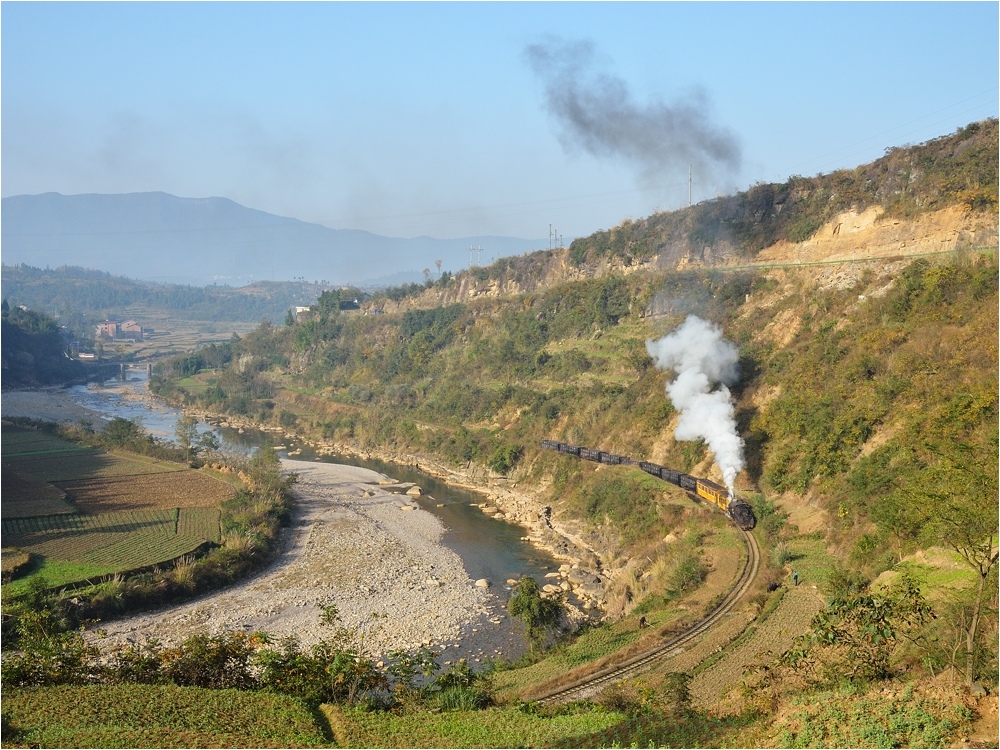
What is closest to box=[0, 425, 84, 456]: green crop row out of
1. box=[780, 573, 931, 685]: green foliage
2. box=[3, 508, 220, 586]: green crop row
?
box=[3, 508, 220, 586]: green crop row

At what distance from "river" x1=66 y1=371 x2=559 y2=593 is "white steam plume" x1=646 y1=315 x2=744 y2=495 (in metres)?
6.60

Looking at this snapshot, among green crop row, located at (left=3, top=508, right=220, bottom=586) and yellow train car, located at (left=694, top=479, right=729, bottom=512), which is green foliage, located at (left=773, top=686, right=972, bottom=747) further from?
green crop row, located at (left=3, top=508, right=220, bottom=586)

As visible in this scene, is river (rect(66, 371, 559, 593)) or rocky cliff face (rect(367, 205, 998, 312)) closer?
river (rect(66, 371, 559, 593))

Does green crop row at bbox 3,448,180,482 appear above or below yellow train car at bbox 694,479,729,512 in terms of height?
below

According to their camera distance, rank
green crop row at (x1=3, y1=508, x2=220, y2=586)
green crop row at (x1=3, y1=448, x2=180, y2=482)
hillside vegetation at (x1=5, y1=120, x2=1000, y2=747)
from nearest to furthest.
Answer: hillside vegetation at (x1=5, y1=120, x2=1000, y2=747)
green crop row at (x1=3, y1=508, x2=220, y2=586)
green crop row at (x1=3, y1=448, x2=180, y2=482)

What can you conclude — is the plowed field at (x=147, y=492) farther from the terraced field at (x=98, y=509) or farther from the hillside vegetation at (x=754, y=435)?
the hillside vegetation at (x=754, y=435)

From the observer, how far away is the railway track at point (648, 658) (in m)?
14.6

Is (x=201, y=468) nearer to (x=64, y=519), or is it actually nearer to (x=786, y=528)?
(x=64, y=519)

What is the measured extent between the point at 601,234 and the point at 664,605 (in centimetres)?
3903

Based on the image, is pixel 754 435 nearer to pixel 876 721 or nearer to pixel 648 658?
pixel 648 658

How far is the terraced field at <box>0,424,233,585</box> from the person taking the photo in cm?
2423

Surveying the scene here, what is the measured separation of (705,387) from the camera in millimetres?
29203

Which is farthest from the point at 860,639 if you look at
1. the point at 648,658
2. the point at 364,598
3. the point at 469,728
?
the point at 364,598

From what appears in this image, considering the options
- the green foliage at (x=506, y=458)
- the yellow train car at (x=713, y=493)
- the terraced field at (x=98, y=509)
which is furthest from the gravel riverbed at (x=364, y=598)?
the yellow train car at (x=713, y=493)
